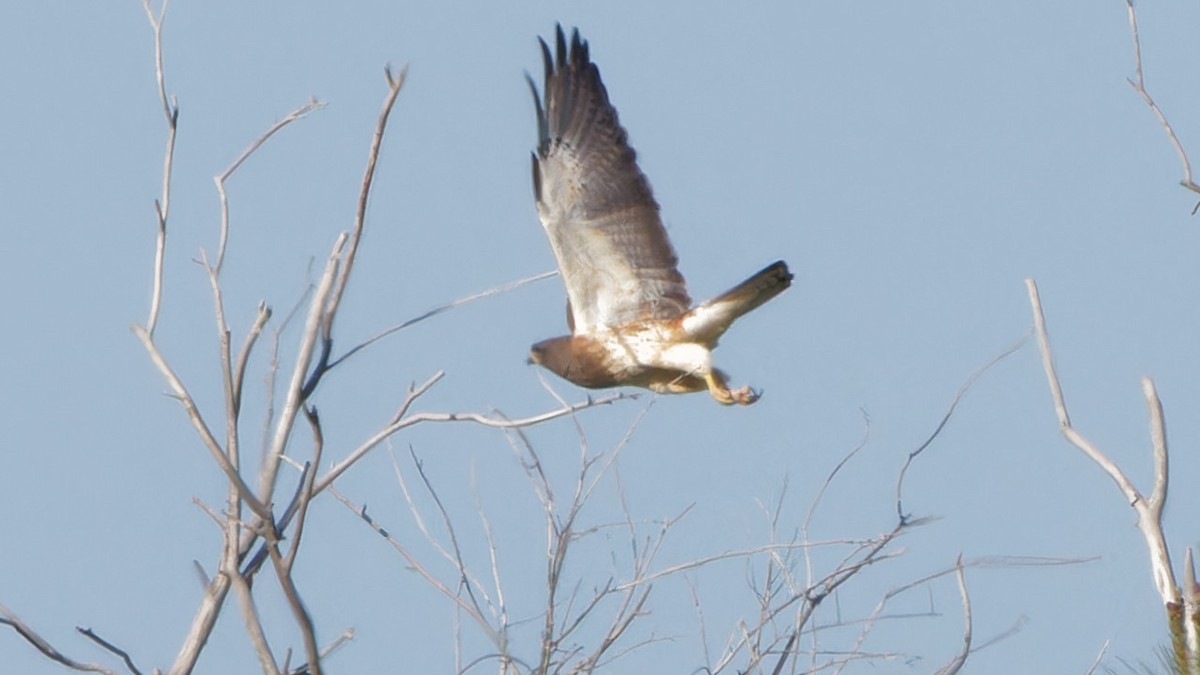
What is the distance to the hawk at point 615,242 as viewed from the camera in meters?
6.36

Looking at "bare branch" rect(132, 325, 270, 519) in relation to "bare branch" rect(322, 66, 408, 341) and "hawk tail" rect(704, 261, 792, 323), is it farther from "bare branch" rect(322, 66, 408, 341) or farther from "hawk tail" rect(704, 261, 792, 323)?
"hawk tail" rect(704, 261, 792, 323)

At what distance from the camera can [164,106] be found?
376 centimetres

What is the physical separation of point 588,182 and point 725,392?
0.99 m

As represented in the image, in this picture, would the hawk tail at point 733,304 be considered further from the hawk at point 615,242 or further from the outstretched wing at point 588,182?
the outstretched wing at point 588,182

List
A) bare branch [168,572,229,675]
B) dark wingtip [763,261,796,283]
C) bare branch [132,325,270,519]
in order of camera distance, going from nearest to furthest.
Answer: bare branch [132,325,270,519] < bare branch [168,572,229,675] < dark wingtip [763,261,796,283]

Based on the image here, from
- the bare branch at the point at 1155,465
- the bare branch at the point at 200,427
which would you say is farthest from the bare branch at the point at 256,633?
the bare branch at the point at 1155,465

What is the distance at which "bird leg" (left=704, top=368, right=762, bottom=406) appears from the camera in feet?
21.0

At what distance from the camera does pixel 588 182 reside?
20.9 feet

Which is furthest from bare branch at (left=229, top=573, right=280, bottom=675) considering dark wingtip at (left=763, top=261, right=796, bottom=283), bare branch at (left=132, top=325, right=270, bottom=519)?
dark wingtip at (left=763, top=261, right=796, bottom=283)

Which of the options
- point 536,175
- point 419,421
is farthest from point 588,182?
point 419,421

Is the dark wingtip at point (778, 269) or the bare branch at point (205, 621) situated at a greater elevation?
the dark wingtip at point (778, 269)

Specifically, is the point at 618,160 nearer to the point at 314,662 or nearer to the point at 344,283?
the point at 344,283

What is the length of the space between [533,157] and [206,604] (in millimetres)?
3004

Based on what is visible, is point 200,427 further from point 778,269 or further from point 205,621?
point 778,269
